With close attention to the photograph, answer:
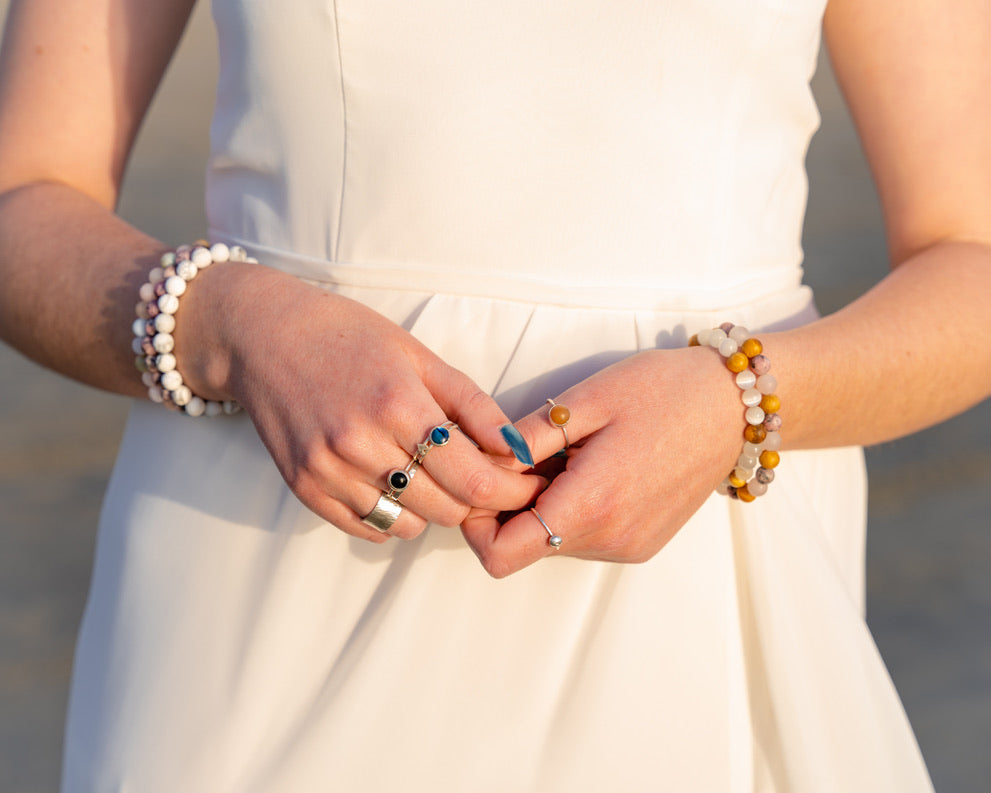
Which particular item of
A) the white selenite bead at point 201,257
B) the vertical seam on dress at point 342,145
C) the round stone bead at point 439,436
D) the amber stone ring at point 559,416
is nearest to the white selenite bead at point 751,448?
the amber stone ring at point 559,416

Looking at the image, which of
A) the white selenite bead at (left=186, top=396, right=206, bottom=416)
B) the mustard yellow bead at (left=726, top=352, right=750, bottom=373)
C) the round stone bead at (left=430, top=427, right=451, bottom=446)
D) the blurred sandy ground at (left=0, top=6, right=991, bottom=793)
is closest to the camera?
the round stone bead at (left=430, top=427, right=451, bottom=446)

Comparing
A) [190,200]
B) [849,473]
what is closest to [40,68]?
[849,473]

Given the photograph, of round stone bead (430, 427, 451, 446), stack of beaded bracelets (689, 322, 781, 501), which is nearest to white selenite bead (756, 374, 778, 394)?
stack of beaded bracelets (689, 322, 781, 501)

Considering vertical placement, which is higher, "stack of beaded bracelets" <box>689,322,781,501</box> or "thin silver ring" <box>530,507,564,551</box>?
"stack of beaded bracelets" <box>689,322,781,501</box>

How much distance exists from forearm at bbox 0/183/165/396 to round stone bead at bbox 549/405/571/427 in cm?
49

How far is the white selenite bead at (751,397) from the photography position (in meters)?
0.91

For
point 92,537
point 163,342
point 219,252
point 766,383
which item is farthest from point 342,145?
point 92,537

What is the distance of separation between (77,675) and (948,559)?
343 centimetres

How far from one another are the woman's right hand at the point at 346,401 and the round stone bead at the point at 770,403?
0.24m

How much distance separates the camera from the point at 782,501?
1.04 meters

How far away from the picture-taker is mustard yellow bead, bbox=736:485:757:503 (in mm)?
954

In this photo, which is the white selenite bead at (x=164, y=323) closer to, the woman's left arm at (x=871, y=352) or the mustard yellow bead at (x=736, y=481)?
the woman's left arm at (x=871, y=352)

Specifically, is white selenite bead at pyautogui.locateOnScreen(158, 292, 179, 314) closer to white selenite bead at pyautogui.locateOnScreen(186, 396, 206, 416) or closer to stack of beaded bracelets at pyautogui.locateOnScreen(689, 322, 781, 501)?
white selenite bead at pyautogui.locateOnScreen(186, 396, 206, 416)

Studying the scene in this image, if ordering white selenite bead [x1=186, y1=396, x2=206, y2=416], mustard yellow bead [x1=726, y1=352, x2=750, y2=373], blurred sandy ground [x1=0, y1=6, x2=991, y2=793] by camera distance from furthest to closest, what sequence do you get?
blurred sandy ground [x1=0, y1=6, x2=991, y2=793]
white selenite bead [x1=186, y1=396, x2=206, y2=416]
mustard yellow bead [x1=726, y1=352, x2=750, y2=373]
